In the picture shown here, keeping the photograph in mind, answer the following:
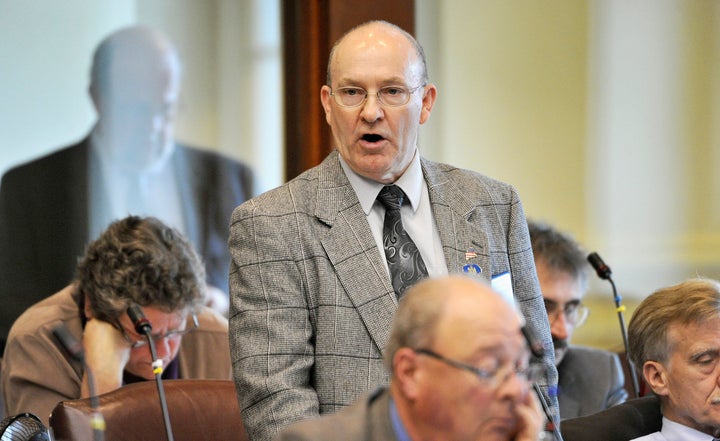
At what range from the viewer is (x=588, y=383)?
355 cm

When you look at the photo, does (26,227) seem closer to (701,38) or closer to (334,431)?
(334,431)

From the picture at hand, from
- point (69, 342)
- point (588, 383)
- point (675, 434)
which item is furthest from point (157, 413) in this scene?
point (588, 383)

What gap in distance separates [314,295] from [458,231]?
0.32 m

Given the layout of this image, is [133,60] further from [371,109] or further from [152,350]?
[371,109]

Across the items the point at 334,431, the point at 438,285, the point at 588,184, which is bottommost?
the point at 588,184

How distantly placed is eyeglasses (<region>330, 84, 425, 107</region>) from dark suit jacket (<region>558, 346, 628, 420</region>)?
149 cm

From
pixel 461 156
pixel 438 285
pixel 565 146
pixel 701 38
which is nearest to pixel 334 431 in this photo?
pixel 438 285

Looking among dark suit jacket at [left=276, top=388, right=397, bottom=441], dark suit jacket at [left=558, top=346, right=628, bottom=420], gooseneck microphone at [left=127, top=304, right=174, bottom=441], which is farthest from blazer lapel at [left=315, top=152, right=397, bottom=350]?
dark suit jacket at [left=558, top=346, right=628, bottom=420]

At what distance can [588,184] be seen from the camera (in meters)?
5.43

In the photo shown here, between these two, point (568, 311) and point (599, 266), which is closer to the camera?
point (599, 266)

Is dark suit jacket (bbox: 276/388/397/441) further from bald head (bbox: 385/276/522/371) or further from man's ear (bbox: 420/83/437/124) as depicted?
man's ear (bbox: 420/83/437/124)

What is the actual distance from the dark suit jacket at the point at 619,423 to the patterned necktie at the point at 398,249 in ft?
2.26

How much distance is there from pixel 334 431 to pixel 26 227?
261 centimetres

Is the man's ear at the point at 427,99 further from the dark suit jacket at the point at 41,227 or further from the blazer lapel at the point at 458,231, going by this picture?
the dark suit jacket at the point at 41,227
